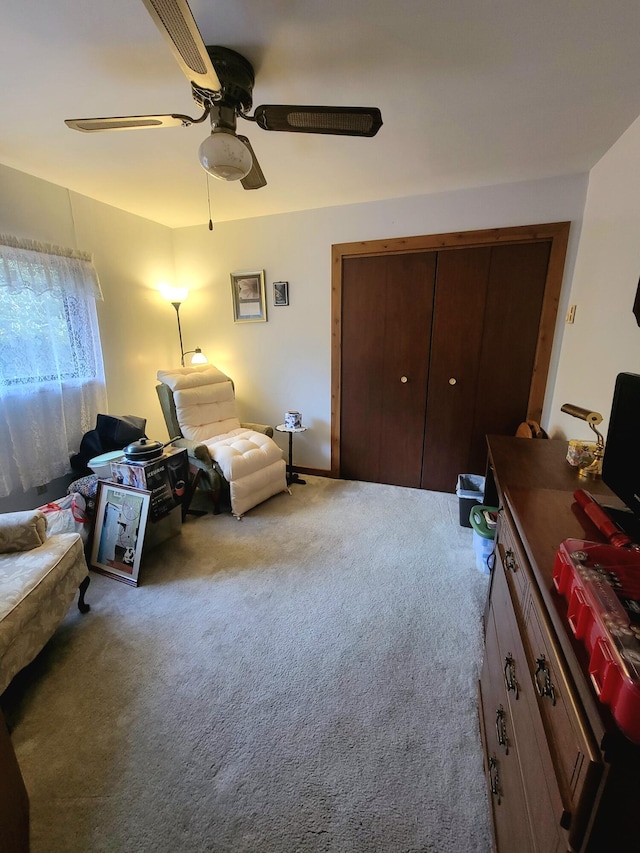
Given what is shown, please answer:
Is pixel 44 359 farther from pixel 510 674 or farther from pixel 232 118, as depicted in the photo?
pixel 510 674

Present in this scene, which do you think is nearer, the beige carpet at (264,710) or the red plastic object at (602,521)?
the red plastic object at (602,521)

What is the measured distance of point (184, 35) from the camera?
0.96 m

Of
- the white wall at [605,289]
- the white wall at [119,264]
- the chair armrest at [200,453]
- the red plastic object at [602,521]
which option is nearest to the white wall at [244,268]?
the white wall at [119,264]

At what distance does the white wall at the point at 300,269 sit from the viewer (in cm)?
252

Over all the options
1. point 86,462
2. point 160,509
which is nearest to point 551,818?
point 160,509

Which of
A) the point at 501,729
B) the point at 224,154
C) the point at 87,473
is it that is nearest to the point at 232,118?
the point at 224,154

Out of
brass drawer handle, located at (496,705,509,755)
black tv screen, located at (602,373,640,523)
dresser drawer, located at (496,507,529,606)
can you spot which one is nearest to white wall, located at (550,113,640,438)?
black tv screen, located at (602,373,640,523)

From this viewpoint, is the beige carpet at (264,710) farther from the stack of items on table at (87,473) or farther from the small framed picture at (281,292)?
the small framed picture at (281,292)

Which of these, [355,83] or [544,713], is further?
[355,83]

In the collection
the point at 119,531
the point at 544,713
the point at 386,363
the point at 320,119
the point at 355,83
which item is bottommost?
the point at 119,531

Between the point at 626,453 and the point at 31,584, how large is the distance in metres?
2.10

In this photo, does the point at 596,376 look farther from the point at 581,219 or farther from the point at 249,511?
the point at 249,511

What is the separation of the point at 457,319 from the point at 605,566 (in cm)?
244

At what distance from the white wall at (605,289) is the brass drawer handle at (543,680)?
135 cm
